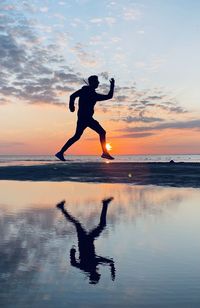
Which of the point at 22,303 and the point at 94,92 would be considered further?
the point at 94,92

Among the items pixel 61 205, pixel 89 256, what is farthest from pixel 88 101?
pixel 61 205

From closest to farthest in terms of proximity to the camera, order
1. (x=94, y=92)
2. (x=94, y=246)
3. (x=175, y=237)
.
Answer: (x=94, y=92)
(x=94, y=246)
(x=175, y=237)

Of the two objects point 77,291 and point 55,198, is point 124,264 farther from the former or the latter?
point 55,198

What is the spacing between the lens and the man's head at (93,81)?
8.84m

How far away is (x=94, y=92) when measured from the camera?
8.96 m

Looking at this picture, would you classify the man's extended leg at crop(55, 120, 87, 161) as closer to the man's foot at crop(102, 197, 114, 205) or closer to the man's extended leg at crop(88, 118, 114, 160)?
the man's extended leg at crop(88, 118, 114, 160)

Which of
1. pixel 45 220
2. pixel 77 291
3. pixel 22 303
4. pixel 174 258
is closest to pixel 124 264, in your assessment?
pixel 174 258

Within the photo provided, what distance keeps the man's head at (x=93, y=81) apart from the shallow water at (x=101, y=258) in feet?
11.8

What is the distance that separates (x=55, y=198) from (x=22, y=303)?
14.0 meters

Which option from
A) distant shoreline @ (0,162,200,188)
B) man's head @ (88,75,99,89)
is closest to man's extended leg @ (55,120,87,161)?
man's head @ (88,75,99,89)

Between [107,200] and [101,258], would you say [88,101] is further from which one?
[107,200]

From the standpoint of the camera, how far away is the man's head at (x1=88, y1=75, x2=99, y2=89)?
8844 millimetres

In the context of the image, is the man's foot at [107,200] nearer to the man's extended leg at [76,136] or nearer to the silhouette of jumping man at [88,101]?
the man's extended leg at [76,136]

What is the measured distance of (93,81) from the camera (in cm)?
887
